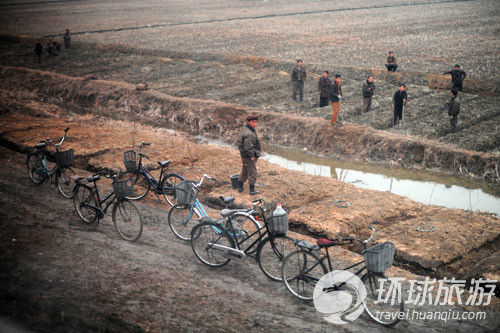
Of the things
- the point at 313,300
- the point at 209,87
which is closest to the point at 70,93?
the point at 209,87

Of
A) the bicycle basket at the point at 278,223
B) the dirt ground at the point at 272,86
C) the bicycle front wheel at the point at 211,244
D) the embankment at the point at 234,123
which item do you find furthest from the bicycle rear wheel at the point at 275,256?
the dirt ground at the point at 272,86

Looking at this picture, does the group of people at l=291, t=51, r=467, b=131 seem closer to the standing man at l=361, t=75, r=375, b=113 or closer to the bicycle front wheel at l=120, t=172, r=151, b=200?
the standing man at l=361, t=75, r=375, b=113

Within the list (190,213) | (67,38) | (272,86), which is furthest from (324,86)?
(67,38)

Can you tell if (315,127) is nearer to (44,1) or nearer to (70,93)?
(70,93)

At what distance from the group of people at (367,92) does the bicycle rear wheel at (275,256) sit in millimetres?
8567

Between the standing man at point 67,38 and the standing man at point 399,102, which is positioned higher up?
the standing man at point 67,38

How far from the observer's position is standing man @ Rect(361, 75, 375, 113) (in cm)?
1592

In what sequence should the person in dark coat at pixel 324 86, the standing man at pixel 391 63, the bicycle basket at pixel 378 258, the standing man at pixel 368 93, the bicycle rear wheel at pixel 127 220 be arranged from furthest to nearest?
the standing man at pixel 391 63 → the person in dark coat at pixel 324 86 → the standing man at pixel 368 93 → the bicycle rear wheel at pixel 127 220 → the bicycle basket at pixel 378 258

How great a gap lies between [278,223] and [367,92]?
440 inches

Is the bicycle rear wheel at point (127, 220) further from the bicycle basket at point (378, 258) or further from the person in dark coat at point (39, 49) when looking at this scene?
the person in dark coat at point (39, 49)

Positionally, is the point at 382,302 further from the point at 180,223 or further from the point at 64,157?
the point at 64,157

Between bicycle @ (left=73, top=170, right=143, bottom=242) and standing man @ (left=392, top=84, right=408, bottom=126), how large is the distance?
31.9 feet

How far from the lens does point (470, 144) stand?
42.5ft

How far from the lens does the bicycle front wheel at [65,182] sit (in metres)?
9.41
